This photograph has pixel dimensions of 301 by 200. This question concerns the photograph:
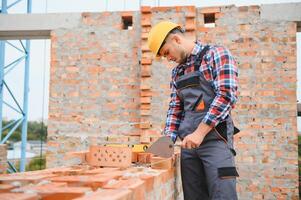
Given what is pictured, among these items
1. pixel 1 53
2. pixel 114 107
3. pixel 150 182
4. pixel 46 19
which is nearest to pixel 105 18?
pixel 46 19

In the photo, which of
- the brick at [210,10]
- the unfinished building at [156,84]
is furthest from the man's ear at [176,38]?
the brick at [210,10]

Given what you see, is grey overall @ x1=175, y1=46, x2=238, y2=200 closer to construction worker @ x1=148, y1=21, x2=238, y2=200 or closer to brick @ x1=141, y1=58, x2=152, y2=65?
construction worker @ x1=148, y1=21, x2=238, y2=200

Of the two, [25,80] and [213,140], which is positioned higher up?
[25,80]

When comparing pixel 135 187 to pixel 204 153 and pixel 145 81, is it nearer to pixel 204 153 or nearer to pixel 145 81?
pixel 204 153

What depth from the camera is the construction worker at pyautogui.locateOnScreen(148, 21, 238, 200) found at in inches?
95.2

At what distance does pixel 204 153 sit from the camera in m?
2.54

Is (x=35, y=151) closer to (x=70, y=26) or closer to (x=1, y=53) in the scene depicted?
(x=1, y=53)

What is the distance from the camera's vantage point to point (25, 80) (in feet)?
34.2

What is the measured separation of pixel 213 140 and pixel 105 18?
13.4ft

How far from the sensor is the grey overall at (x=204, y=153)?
7.95ft

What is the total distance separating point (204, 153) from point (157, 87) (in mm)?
3260

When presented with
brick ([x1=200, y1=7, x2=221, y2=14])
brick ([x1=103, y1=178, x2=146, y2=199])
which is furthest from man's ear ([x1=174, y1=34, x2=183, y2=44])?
brick ([x1=200, y1=7, x2=221, y2=14])

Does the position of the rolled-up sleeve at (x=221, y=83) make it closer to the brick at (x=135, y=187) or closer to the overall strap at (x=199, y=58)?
the overall strap at (x=199, y=58)

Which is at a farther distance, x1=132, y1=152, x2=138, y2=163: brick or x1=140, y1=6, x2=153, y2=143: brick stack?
x1=140, y1=6, x2=153, y2=143: brick stack
